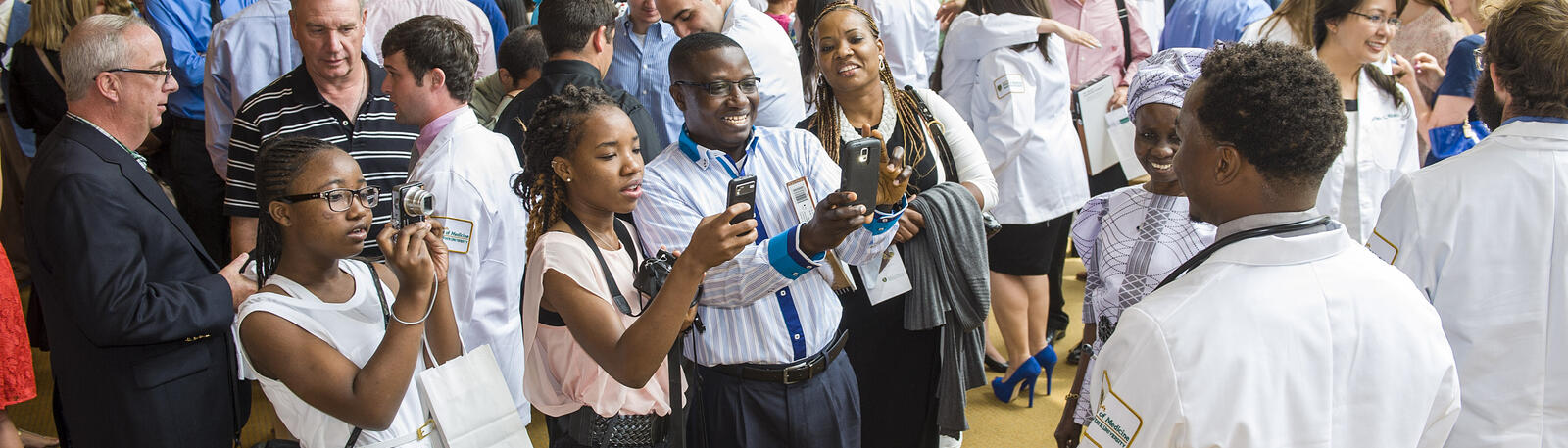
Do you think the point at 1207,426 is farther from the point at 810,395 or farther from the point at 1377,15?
the point at 1377,15

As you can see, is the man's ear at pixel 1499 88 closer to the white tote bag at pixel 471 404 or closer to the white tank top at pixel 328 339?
the white tote bag at pixel 471 404

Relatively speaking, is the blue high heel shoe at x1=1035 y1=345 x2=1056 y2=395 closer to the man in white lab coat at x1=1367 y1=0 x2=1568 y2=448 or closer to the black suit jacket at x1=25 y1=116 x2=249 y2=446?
the man in white lab coat at x1=1367 y1=0 x2=1568 y2=448

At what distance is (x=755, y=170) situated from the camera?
237 cm

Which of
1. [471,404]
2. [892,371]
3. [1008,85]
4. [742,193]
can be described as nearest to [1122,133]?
[1008,85]

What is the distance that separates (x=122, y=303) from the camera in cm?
224

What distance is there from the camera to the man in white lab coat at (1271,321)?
51.9 inches

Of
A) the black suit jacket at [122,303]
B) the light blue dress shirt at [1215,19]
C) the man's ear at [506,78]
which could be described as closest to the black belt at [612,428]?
the black suit jacket at [122,303]

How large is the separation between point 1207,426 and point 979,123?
2.91 meters

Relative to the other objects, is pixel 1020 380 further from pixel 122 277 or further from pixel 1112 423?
pixel 122 277

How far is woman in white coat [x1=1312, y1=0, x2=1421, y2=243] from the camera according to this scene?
3.32 metres

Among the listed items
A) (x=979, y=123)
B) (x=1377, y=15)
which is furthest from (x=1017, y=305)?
(x=1377, y=15)

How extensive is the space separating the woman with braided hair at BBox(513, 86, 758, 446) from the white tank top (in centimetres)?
28

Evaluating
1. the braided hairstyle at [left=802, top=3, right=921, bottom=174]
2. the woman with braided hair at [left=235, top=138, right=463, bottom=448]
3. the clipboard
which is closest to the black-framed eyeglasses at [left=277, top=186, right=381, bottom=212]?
the woman with braided hair at [left=235, top=138, right=463, bottom=448]

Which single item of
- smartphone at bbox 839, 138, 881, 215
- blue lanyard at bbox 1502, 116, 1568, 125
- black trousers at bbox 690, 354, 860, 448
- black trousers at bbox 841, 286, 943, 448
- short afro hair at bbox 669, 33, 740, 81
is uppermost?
short afro hair at bbox 669, 33, 740, 81
